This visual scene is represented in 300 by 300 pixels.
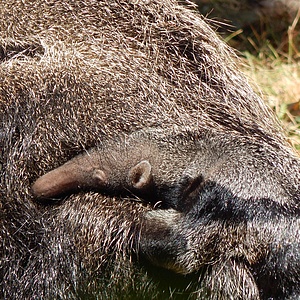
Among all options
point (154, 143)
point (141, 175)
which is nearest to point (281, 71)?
point (154, 143)

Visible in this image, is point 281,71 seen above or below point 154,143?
below

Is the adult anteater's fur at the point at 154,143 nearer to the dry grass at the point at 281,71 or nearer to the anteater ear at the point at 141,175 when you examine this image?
the anteater ear at the point at 141,175

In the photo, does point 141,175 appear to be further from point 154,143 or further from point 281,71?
point 281,71

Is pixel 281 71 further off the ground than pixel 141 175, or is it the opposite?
pixel 141 175

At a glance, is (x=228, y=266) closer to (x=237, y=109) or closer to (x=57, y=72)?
(x=237, y=109)

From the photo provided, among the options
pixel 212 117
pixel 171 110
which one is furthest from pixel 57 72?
pixel 212 117

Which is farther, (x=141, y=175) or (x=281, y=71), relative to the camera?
(x=281, y=71)

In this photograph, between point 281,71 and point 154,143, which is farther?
point 281,71
